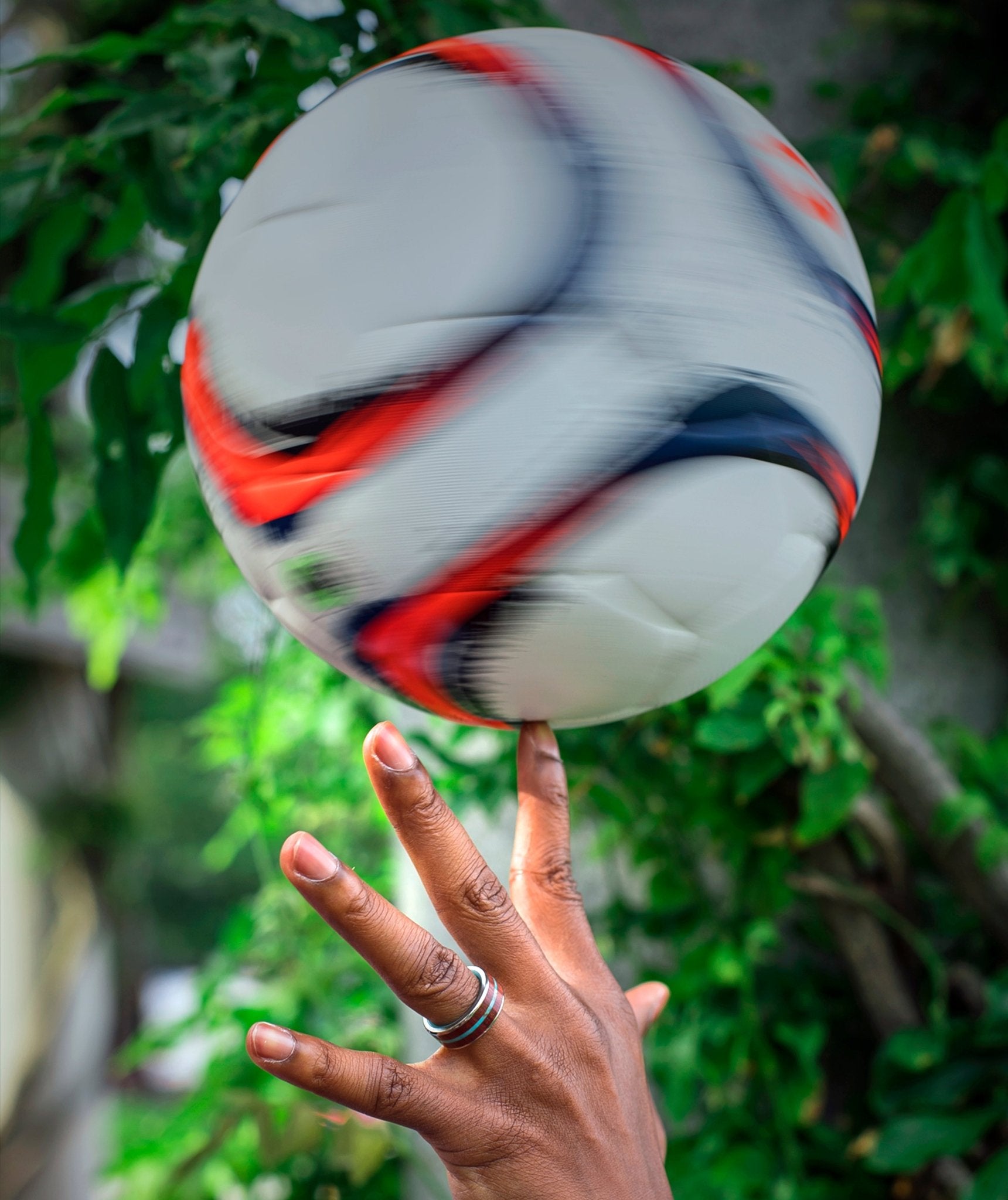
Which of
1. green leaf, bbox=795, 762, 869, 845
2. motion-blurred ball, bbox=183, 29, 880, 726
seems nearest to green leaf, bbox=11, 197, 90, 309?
motion-blurred ball, bbox=183, 29, 880, 726

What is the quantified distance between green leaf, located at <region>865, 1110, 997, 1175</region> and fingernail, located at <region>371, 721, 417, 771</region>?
70cm

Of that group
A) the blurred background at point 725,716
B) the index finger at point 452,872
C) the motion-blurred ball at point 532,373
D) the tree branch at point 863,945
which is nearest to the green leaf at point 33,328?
the blurred background at point 725,716

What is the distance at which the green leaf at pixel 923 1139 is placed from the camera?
766 mm

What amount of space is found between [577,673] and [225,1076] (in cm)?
106

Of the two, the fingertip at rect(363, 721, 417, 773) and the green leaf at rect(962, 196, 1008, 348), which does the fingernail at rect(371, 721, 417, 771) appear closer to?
the fingertip at rect(363, 721, 417, 773)

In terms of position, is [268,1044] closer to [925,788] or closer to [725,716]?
[725,716]

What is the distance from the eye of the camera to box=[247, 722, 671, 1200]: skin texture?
319mm

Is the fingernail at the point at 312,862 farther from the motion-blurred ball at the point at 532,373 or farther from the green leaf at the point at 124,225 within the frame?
the green leaf at the point at 124,225

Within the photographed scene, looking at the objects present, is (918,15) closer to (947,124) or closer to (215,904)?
(947,124)

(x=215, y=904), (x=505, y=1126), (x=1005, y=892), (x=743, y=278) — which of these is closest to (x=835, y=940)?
(x=1005, y=892)

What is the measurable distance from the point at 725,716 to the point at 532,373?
508 mm

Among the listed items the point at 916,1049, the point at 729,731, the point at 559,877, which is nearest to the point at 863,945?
the point at 916,1049

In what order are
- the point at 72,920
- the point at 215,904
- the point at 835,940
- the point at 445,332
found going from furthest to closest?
the point at 215,904, the point at 72,920, the point at 835,940, the point at 445,332

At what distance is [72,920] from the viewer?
2.85m
